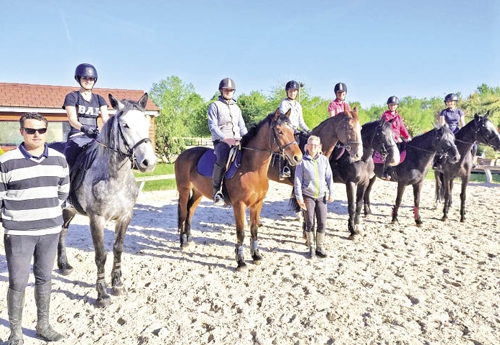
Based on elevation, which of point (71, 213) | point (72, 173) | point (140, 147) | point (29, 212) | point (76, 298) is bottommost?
point (76, 298)

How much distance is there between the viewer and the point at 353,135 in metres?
5.66

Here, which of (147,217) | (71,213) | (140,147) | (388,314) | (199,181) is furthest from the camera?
(147,217)

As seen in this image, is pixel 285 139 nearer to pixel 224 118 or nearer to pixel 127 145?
pixel 224 118

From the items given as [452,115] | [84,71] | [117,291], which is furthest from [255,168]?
[452,115]

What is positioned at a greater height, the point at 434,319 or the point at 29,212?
the point at 29,212

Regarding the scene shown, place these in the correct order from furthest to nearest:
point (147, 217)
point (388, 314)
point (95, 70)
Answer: point (147, 217), point (95, 70), point (388, 314)

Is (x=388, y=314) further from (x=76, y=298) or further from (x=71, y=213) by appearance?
(x=71, y=213)

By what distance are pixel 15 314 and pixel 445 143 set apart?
804 cm

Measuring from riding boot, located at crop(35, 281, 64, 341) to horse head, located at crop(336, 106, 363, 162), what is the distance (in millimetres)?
4931

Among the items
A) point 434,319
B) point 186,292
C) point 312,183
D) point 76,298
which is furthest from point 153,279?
point 434,319

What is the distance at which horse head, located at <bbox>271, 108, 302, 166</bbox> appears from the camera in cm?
432

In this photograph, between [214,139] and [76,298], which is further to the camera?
[214,139]

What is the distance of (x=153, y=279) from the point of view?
15.2 ft

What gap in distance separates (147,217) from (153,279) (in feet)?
12.8
